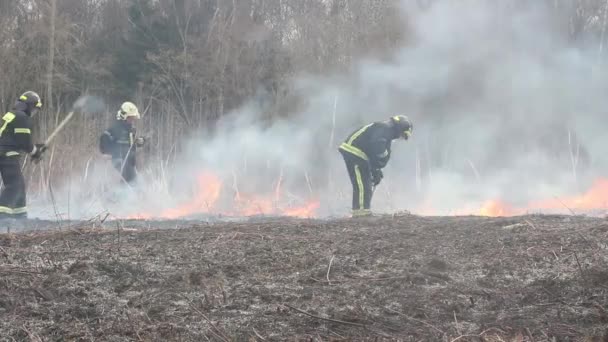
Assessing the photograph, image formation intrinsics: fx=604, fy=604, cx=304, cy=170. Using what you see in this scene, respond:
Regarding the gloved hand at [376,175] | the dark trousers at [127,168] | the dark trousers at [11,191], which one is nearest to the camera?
the dark trousers at [11,191]

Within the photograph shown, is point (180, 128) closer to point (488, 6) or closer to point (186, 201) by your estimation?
Result: point (186, 201)

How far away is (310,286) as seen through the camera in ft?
11.8

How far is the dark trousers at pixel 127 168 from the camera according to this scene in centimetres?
1009

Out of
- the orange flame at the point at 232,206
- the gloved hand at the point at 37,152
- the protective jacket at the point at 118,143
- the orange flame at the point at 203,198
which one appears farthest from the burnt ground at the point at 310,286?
the orange flame at the point at 232,206

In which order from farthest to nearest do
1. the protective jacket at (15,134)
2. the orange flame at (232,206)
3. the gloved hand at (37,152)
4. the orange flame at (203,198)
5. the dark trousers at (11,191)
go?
the orange flame at (232,206)
the orange flame at (203,198)
the gloved hand at (37,152)
the protective jacket at (15,134)
the dark trousers at (11,191)

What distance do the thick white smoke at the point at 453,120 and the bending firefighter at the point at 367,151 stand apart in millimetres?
3376

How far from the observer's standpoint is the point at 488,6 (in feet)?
41.3

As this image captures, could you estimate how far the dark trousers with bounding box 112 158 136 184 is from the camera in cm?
1009

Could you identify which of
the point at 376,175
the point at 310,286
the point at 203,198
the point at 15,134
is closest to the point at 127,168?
the point at 203,198

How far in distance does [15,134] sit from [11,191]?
30.8 inches

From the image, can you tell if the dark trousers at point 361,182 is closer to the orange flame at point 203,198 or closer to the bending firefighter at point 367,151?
the bending firefighter at point 367,151

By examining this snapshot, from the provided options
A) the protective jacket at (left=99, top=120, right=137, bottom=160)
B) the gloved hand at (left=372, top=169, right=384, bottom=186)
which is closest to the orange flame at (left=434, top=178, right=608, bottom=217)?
the gloved hand at (left=372, top=169, right=384, bottom=186)

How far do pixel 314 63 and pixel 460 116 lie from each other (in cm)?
352

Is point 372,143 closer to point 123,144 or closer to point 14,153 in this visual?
point 123,144
